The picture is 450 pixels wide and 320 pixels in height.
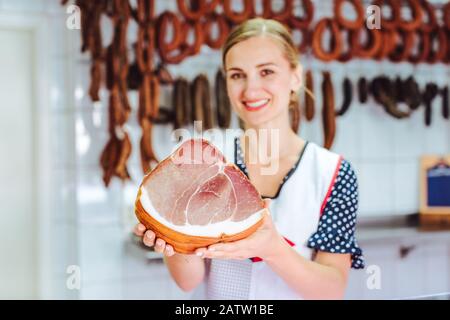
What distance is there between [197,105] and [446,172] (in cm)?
112

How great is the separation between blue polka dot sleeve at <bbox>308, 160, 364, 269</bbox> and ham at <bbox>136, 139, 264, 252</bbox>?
0.18 m

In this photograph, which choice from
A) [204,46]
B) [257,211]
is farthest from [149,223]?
[204,46]

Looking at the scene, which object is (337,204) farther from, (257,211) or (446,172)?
(446,172)

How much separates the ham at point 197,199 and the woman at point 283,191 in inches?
5.1

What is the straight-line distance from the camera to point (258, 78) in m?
0.96

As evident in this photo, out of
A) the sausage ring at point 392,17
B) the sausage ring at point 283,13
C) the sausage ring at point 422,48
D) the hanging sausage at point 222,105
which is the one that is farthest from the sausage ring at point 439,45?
the hanging sausage at point 222,105

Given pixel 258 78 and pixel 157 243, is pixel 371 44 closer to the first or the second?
pixel 258 78

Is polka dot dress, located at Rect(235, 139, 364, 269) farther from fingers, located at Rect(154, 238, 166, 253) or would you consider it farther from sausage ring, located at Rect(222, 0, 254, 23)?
sausage ring, located at Rect(222, 0, 254, 23)

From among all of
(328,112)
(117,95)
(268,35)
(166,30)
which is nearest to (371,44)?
(328,112)

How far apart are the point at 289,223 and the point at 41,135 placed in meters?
1.28

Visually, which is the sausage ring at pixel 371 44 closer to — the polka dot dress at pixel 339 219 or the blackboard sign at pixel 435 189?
the blackboard sign at pixel 435 189

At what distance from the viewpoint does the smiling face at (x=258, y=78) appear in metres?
0.96

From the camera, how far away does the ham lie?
816 mm

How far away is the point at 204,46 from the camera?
6.73 ft
